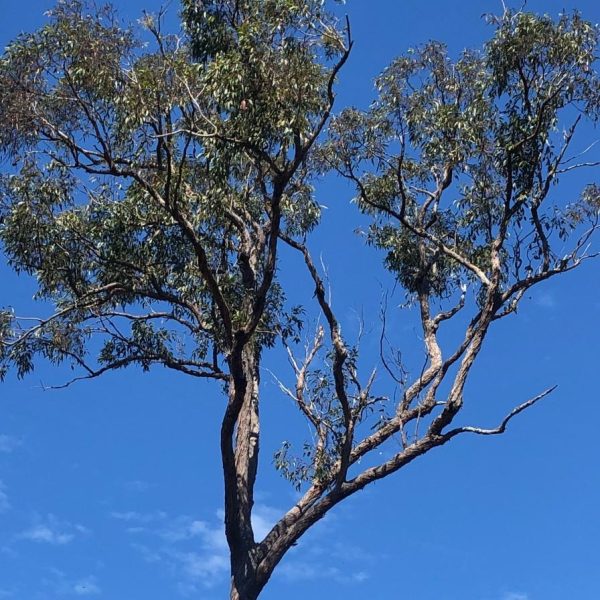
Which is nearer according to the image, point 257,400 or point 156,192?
point 156,192

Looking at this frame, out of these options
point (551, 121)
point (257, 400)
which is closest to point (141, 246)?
point (257, 400)

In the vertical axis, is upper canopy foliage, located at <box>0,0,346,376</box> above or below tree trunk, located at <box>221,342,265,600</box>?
above

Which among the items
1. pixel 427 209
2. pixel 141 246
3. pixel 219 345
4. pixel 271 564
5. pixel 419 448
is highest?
pixel 427 209

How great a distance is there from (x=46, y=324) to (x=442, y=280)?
16.3ft

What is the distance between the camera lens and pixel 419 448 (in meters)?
11.4

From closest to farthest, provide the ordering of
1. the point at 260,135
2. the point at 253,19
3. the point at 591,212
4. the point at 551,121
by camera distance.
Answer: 1. the point at 260,135
2. the point at 253,19
3. the point at 551,121
4. the point at 591,212

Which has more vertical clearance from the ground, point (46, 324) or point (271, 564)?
point (46, 324)

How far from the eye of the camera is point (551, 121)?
42.4ft

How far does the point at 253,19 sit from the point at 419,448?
16.1ft

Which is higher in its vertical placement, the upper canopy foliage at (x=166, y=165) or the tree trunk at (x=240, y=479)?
the upper canopy foliage at (x=166, y=165)

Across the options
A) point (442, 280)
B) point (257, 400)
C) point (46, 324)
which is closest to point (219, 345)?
point (257, 400)

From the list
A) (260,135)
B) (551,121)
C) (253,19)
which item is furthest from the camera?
(551,121)

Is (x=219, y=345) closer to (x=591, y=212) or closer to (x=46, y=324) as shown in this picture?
(x=46, y=324)

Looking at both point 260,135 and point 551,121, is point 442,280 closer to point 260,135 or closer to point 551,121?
point 551,121
